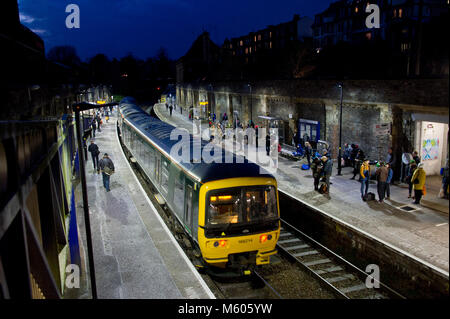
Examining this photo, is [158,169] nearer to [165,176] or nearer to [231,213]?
[165,176]

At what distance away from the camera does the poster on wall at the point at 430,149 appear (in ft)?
43.0

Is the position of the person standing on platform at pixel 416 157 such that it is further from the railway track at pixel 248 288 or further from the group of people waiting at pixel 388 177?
the railway track at pixel 248 288

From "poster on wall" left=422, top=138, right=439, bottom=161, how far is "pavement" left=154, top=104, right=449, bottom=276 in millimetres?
1482

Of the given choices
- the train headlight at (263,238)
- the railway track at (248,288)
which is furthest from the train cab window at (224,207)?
the railway track at (248,288)

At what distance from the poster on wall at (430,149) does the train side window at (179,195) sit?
30.9 ft

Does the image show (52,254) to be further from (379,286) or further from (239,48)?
(239,48)

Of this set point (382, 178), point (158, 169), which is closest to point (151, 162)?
point (158, 169)

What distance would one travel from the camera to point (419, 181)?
404 inches

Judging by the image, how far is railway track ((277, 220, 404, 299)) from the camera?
8.52 meters

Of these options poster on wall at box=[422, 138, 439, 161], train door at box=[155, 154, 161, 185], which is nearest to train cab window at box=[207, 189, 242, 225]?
train door at box=[155, 154, 161, 185]

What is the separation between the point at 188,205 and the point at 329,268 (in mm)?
4400

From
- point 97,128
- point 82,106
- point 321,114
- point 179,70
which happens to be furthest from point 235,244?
point 179,70
